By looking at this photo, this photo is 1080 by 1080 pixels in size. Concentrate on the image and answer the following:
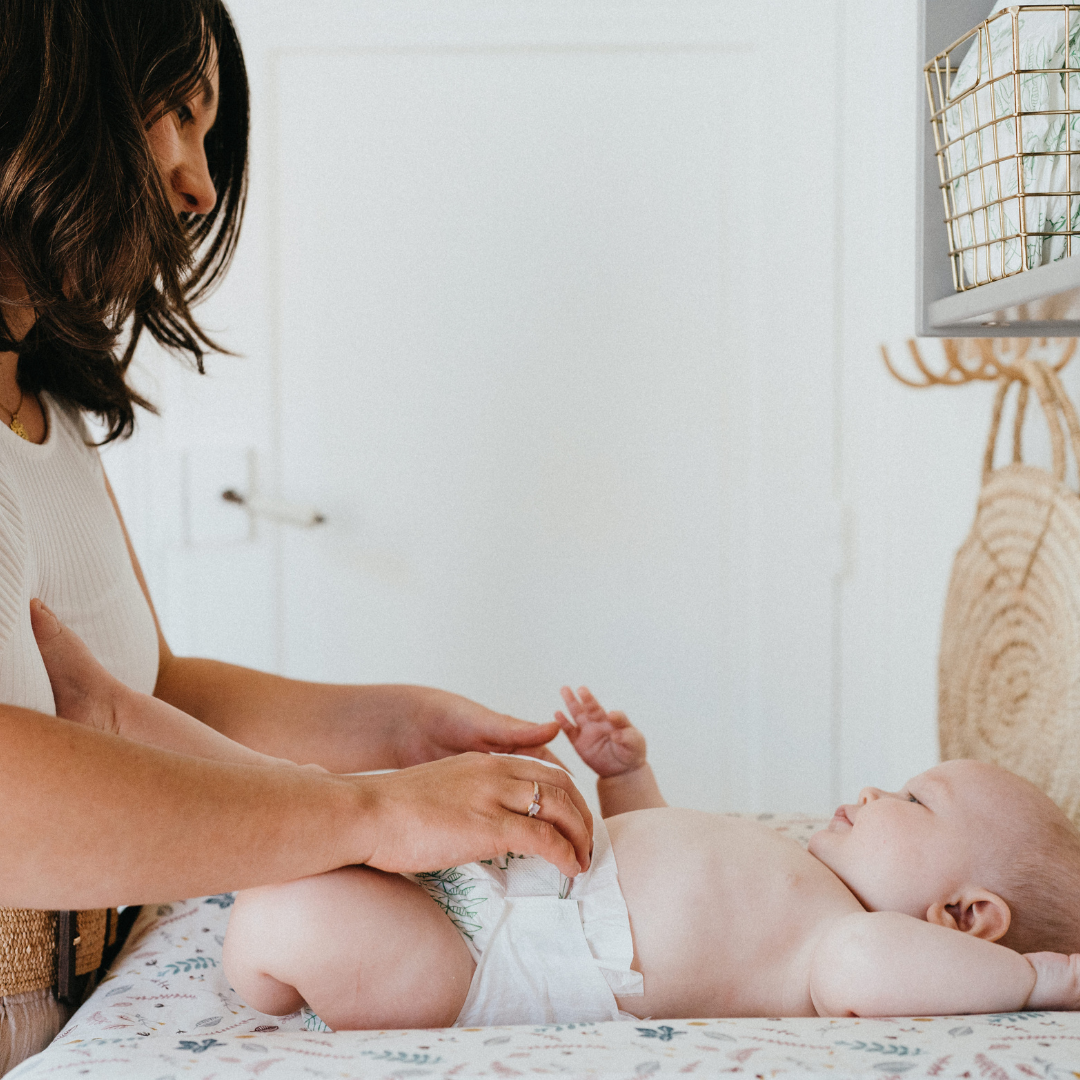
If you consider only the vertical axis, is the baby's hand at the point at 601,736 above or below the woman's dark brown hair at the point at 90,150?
below

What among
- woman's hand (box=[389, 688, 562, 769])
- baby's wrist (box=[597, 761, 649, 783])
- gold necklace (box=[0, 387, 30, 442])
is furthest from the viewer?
baby's wrist (box=[597, 761, 649, 783])

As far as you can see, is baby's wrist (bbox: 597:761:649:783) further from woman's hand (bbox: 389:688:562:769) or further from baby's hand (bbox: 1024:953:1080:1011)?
baby's hand (bbox: 1024:953:1080:1011)

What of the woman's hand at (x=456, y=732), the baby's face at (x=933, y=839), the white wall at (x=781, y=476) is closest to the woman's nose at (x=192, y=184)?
the woman's hand at (x=456, y=732)

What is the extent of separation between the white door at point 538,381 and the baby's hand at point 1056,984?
4.04ft

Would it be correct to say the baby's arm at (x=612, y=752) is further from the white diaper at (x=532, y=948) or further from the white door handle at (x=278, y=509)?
the white door handle at (x=278, y=509)

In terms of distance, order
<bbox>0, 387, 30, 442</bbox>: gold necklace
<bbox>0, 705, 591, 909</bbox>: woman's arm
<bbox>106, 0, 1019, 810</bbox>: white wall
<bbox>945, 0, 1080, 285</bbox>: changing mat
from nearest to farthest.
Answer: <bbox>0, 705, 591, 909</bbox>: woman's arm, <bbox>945, 0, 1080, 285</bbox>: changing mat, <bbox>0, 387, 30, 442</bbox>: gold necklace, <bbox>106, 0, 1019, 810</bbox>: white wall

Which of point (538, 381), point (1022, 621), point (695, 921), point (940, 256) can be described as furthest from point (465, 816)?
point (538, 381)

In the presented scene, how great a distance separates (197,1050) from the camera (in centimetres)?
59

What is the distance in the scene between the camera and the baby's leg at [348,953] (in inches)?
26.6

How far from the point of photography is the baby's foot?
752 millimetres

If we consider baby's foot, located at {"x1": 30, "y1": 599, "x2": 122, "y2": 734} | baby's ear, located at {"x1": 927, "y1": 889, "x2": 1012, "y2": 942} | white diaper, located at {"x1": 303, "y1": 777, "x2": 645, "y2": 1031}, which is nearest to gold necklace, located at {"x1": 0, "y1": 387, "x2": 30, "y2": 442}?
baby's foot, located at {"x1": 30, "y1": 599, "x2": 122, "y2": 734}

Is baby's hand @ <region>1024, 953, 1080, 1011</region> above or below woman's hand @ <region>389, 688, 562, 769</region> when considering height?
below

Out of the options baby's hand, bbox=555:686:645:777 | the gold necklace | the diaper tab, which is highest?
the gold necklace

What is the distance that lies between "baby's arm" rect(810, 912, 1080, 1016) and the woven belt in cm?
54
